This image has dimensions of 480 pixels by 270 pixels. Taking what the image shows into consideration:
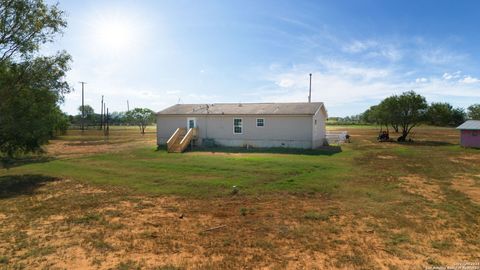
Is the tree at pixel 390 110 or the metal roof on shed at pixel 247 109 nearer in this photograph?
the metal roof on shed at pixel 247 109

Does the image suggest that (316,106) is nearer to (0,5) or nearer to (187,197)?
(187,197)

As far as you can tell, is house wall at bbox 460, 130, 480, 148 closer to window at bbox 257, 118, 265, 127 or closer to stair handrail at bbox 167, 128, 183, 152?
window at bbox 257, 118, 265, 127

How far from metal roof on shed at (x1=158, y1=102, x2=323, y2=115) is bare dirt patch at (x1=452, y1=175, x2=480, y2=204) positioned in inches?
497

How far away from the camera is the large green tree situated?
1402 centimetres

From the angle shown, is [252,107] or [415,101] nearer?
[252,107]

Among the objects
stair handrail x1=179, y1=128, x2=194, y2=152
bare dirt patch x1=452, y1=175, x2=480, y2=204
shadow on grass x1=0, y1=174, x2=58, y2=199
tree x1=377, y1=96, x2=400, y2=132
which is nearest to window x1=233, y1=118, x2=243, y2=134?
stair handrail x1=179, y1=128, x2=194, y2=152

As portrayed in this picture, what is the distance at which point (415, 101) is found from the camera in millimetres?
33781

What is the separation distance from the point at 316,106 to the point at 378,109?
49.1ft

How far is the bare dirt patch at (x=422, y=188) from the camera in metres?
10.0

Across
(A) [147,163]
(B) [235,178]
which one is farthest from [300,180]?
(A) [147,163]

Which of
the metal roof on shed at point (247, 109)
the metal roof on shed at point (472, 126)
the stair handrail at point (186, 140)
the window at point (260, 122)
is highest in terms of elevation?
the metal roof on shed at point (247, 109)

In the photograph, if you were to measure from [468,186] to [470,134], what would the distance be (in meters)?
18.2

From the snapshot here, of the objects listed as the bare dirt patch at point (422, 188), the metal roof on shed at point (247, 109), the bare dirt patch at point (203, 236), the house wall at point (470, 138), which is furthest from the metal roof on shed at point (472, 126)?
the bare dirt patch at point (203, 236)

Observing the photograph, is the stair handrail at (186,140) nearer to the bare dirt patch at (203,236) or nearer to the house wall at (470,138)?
the bare dirt patch at (203,236)
